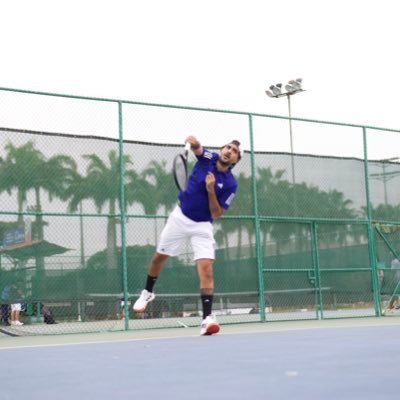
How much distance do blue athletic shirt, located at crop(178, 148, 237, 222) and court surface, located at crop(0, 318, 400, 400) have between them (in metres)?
1.76

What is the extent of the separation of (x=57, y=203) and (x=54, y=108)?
105cm

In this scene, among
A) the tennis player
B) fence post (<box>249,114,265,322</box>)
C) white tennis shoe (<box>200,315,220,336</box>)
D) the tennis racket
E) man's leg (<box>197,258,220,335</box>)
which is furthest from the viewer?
fence post (<box>249,114,265,322</box>)

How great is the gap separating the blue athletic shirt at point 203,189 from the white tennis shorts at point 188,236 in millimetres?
72

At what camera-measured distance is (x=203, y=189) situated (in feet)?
22.3

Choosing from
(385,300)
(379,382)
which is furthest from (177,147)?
(379,382)

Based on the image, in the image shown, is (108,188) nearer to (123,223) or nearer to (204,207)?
(123,223)

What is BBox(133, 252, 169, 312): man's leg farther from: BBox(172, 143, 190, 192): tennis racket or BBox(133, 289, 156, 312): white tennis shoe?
BBox(172, 143, 190, 192): tennis racket

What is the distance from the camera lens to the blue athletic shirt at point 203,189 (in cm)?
678

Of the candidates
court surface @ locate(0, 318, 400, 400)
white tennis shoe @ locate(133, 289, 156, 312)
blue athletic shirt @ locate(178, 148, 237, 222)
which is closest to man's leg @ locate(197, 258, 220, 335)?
blue athletic shirt @ locate(178, 148, 237, 222)

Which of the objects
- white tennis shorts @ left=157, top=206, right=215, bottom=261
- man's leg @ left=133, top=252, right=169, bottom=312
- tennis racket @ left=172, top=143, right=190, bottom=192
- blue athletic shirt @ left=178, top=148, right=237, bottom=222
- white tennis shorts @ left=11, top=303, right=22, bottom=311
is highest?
tennis racket @ left=172, top=143, right=190, bottom=192

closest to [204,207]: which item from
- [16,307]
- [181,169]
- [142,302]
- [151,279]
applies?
[151,279]

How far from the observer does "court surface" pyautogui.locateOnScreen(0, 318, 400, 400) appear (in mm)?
2699

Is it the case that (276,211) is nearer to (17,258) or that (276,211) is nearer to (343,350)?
(17,258)

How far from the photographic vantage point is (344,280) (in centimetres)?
1067
